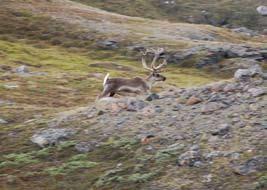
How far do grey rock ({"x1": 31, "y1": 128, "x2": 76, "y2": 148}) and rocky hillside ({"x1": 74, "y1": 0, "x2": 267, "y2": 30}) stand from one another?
351 ft

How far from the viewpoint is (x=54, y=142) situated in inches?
720

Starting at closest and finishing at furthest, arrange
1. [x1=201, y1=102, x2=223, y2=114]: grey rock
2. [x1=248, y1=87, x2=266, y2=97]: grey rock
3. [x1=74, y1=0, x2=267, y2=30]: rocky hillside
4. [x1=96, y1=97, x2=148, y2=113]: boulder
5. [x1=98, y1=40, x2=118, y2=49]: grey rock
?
[x1=201, y1=102, x2=223, y2=114]: grey rock
[x1=248, y1=87, x2=266, y2=97]: grey rock
[x1=96, y1=97, x2=148, y2=113]: boulder
[x1=98, y1=40, x2=118, y2=49]: grey rock
[x1=74, y1=0, x2=267, y2=30]: rocky hillside

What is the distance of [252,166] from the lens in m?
14.8

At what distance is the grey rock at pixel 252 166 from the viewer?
14.7m

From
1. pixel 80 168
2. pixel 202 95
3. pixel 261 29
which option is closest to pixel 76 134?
pixel 80 168

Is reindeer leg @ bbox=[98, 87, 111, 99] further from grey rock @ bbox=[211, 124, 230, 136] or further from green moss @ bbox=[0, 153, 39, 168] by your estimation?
grey rock @ bbox=[211, 124, 230, 136]

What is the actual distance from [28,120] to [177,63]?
142 ft

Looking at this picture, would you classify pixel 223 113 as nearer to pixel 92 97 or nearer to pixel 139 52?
pixel 92 97

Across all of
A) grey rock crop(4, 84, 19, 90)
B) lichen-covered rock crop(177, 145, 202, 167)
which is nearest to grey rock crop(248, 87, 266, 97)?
lichen-covered rock crop(177, 145, 202, 167)

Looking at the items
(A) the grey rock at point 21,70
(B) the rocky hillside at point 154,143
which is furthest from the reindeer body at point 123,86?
(A) the grey rock at point 21,70

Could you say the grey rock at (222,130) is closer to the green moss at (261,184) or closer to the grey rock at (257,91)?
the grey rock at (257,91)

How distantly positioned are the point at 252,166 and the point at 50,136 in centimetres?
641

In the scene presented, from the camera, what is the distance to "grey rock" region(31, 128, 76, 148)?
Result: 18344 mm

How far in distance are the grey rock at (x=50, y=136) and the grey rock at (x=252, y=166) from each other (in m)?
5.71
